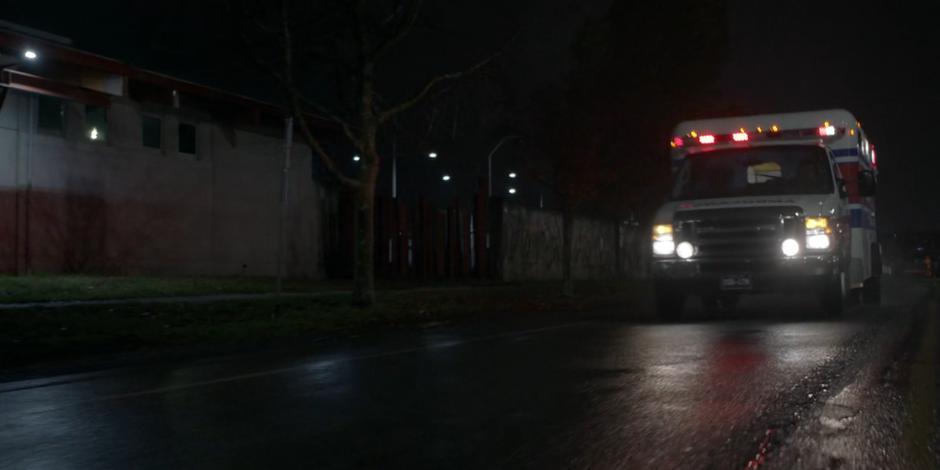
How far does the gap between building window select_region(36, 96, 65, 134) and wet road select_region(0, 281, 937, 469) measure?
1456cm

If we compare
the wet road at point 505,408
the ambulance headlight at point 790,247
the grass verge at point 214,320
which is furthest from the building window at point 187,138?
the ambulance headlight at point 790,247

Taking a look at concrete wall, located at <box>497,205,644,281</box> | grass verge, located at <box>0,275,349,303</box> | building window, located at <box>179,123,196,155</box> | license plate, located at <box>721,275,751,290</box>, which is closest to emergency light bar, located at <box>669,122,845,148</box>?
license plate, located at <box>721,275,751,290</box>

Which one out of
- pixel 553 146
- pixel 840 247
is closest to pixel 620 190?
pixel 553 146

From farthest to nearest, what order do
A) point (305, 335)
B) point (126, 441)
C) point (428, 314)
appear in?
point (428, 314)
point (305, 335)
point (126, 441)

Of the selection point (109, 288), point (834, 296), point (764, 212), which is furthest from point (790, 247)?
point (109, 288)

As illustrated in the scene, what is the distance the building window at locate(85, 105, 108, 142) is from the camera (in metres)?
23.8

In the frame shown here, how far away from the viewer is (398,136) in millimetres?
19141

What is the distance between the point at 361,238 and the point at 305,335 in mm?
4805

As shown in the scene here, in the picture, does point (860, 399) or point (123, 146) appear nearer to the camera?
point (860, 399)

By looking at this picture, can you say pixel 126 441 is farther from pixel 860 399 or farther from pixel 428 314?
pixel 428 314

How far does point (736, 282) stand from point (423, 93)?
708 centimetres

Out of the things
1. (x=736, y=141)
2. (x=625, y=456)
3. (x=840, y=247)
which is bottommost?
(x=625, y=456)

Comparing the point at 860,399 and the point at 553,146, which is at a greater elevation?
the point at 553,146

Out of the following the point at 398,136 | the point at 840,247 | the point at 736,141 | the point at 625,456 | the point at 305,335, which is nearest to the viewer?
the point at 625,456
